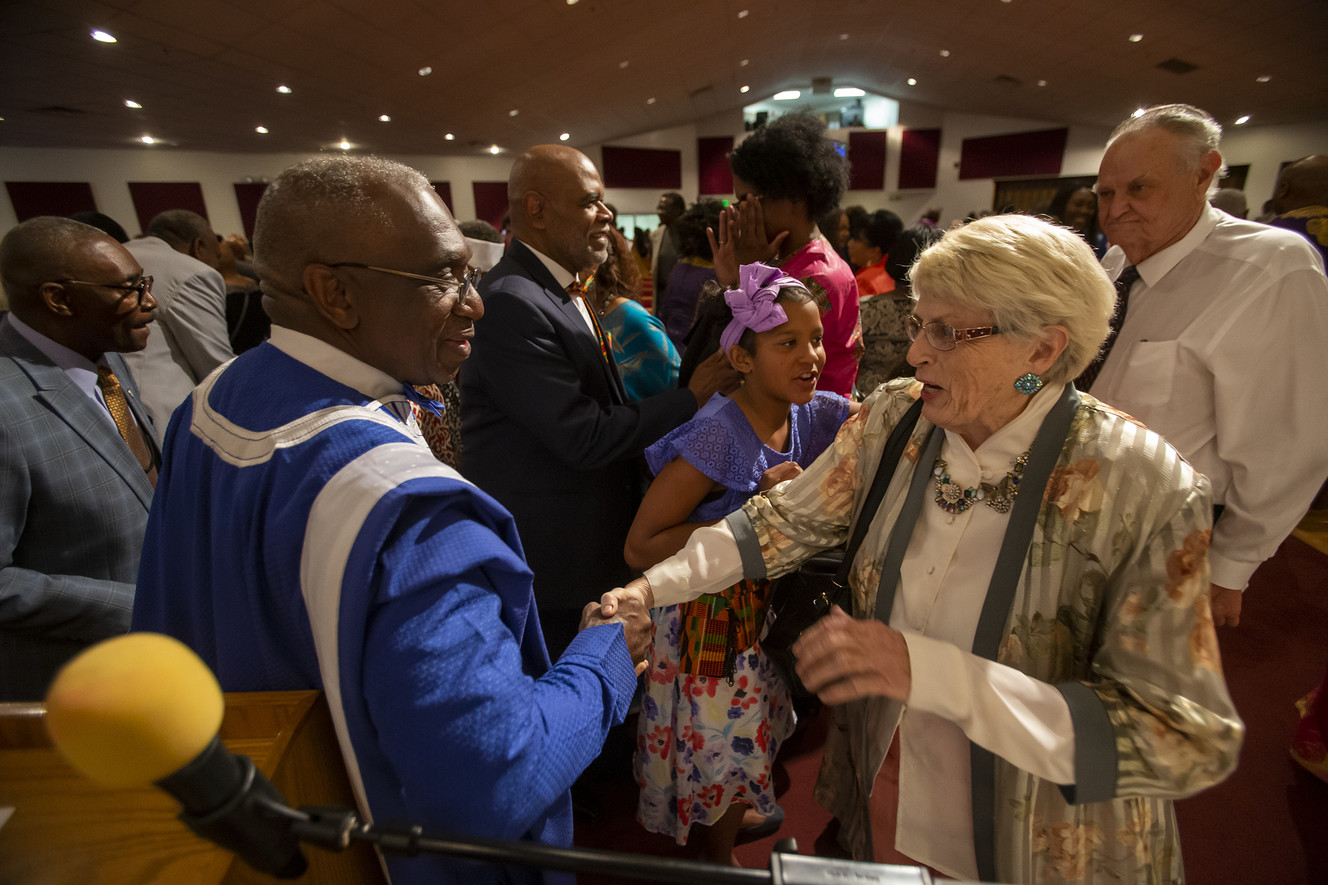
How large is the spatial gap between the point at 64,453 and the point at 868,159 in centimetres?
1947

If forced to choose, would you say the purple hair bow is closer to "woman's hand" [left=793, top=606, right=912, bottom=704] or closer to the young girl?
the young girl

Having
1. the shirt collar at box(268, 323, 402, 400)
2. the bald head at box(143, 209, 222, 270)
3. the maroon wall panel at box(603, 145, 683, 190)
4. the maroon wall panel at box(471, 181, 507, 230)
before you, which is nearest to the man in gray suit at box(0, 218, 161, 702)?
the shirt collar at box(268, 323, 402, 400)

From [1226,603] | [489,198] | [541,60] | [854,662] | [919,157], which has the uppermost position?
[541,60]

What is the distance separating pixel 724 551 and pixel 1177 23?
11.6 m

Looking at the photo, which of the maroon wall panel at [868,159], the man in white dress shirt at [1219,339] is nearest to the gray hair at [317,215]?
the man in white dress shirt at [1219,339]

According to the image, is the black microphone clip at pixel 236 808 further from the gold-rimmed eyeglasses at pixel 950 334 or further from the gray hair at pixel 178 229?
the gray hair at pixel 178 229

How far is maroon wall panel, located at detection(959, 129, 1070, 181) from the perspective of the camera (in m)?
15.4

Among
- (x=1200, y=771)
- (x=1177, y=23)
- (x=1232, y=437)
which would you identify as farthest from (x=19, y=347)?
Result: (x=1177, y=23)

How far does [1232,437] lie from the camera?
182cm

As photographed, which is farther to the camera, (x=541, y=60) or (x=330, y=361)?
(x=541, y=60)

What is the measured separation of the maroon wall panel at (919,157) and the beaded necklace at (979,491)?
19055 mm

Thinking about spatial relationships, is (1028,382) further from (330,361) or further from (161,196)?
(161,196)

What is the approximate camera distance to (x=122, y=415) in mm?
1900

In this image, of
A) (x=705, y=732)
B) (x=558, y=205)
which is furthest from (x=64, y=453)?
(x=705, y=732)
